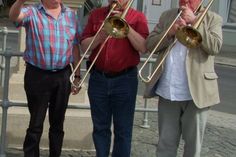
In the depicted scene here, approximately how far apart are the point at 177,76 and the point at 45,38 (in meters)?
1.13

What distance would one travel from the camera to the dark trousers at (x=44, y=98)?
4594mm

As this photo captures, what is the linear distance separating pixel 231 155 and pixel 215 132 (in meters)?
1.19

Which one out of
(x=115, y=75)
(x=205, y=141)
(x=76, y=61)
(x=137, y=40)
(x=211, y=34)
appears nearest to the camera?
(x=211, y=34)

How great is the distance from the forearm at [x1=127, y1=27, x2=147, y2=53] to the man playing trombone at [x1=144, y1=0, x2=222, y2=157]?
0.07 meters

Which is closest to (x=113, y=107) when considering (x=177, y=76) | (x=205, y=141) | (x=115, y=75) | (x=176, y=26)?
(x=115, y=75)

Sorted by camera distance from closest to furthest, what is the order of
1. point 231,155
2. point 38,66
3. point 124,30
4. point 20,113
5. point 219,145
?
point 124,30 → point 38,66 → point 20,113 → point 231,155 → point 219,145

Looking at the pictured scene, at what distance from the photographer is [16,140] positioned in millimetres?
5867

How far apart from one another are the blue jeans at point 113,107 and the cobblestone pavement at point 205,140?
1153 millimetres

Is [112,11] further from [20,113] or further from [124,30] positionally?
[20,113]

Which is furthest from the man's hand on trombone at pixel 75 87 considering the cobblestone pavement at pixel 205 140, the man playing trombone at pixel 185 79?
the cobblestone pavement at pixel 205 140

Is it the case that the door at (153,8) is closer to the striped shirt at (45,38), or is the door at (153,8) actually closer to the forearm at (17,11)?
the striped shirt at (45,38)

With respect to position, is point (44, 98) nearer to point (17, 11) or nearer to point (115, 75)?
point (115, 75)

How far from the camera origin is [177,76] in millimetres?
4250

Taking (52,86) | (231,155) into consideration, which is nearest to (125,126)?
(52,86)
